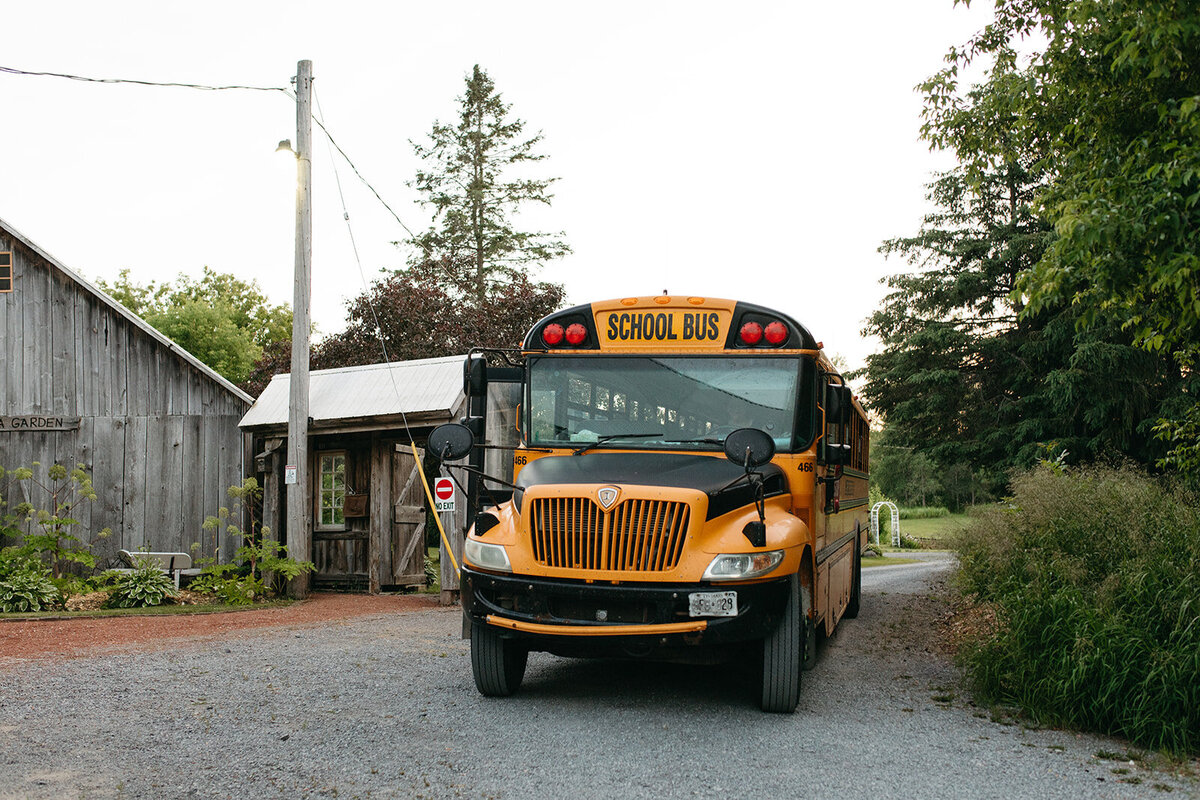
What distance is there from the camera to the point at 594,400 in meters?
6.83

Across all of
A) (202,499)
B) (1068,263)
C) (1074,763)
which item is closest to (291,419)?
(202,499)

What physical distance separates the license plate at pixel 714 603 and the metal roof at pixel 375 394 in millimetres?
7944

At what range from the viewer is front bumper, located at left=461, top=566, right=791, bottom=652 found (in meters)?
5.67

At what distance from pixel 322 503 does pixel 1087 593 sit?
11866mm

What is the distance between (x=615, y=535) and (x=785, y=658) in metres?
1.29

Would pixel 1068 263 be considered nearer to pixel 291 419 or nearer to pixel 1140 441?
pixel 291 419

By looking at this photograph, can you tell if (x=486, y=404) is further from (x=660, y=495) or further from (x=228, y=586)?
(x=228, y=586)

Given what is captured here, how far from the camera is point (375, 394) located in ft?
46.9

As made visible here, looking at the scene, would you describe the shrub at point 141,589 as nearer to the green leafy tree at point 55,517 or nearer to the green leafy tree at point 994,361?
the green leafy tree at point 55,517

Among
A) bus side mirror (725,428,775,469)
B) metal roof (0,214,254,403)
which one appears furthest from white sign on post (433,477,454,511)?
bus side mirror (725,428,775,469)

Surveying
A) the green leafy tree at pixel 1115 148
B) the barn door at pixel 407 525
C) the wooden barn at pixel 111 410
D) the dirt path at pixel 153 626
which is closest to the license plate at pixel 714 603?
the green leafy tree at pixel 1115 148

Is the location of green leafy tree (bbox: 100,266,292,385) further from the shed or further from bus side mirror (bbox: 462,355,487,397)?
bus side mirror (bbox: 462,355,487,397)

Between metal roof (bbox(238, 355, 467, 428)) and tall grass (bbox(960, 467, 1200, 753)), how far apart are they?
7813 millimetres

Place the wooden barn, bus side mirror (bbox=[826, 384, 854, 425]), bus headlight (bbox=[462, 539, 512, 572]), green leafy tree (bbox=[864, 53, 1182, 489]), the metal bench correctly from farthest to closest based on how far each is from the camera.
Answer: green leafy tree (bbox=[864, 53, 1182, 489]), the wooden barn, the metal bench, bus side mirror (bbox=[826, 384, 854, 425]), bus headlight (bbox=[462, 539, 512, 572])
